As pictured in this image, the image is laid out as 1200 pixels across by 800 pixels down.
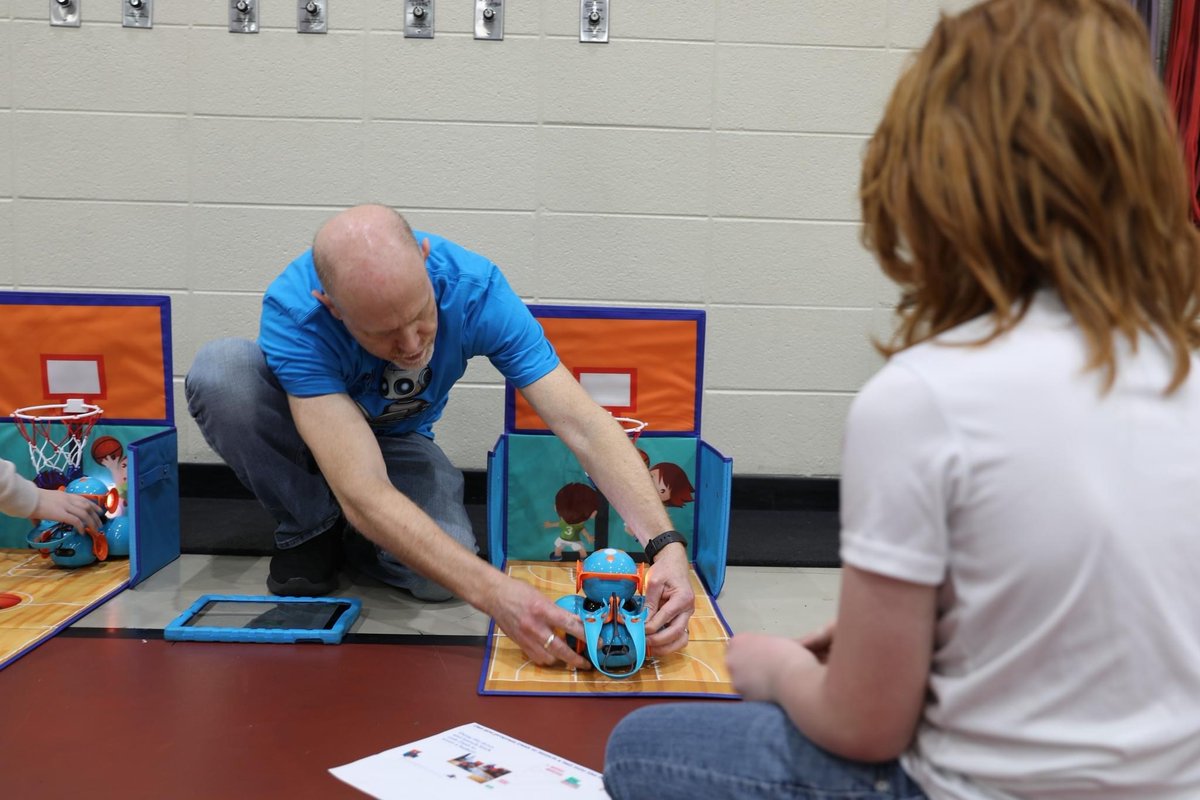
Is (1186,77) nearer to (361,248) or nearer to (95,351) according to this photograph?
(361,248)

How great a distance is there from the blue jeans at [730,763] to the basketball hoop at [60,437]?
1753 millimetres

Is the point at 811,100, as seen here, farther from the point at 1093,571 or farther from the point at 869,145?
the point at 1093,571

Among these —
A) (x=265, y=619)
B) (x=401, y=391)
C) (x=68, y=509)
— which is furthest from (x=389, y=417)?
(x=68, y=509)

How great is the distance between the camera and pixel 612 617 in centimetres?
161

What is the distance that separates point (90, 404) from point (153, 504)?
29 centimetres

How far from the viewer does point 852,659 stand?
0.71m

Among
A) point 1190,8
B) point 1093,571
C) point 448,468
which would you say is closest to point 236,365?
point 448,468

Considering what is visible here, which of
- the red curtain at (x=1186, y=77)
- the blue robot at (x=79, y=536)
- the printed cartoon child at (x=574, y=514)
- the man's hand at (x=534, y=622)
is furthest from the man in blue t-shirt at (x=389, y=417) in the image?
the red curtain at (x=1186, y=77)

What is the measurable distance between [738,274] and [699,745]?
2.17 meters

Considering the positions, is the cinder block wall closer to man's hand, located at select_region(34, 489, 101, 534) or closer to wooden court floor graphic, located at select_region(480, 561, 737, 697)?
man's hand, located at select_region(34, 489, 101, 534)

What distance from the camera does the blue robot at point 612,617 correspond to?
1593 mm

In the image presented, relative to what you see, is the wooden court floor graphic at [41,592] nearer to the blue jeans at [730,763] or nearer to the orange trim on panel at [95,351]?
the orange trim on panel at [95,351]

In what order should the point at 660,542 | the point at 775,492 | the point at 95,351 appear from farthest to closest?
1. the point at 775,492
2. the point at 95,351
3. the point at 660,542

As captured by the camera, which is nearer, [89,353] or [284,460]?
[284,460]
